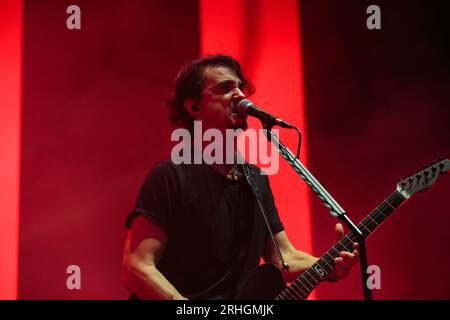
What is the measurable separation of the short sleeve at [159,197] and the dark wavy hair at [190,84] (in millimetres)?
359

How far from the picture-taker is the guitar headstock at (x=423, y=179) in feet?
6.07

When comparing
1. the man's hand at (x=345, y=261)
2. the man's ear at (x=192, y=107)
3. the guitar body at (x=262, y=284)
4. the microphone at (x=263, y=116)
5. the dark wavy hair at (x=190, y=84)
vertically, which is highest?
the dark wavy hair at (x=190, y=84)

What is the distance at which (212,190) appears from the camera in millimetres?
2141

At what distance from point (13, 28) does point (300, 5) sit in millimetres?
1510

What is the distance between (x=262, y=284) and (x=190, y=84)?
93 centimetres

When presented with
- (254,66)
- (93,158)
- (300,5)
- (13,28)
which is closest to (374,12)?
(300,5)

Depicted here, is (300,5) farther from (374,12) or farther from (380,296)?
(380,296)

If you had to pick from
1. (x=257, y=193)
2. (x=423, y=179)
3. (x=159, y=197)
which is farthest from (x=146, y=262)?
(x=423, y=179)

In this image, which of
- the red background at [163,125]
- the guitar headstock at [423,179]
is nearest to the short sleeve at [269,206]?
the red background at [163,125]

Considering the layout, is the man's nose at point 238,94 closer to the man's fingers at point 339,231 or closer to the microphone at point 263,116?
the microphone at point 263,116

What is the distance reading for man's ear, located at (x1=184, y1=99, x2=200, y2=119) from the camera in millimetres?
2303

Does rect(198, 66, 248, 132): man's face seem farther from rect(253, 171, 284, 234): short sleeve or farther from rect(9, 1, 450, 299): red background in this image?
rect(9, 1, 450, 299): red background

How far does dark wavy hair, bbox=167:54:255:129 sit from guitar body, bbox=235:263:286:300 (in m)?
0.77
